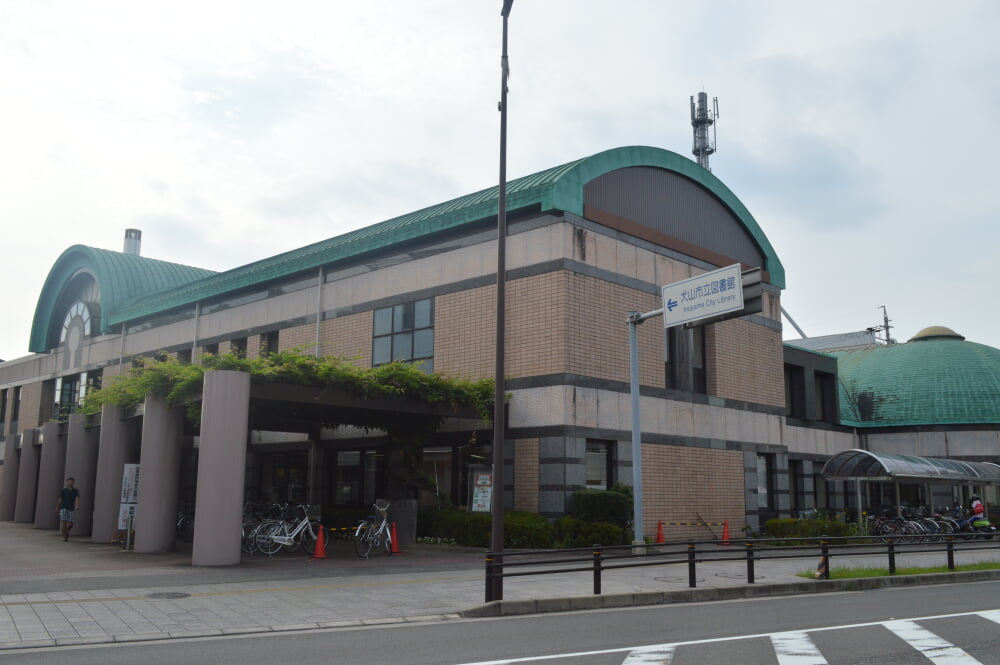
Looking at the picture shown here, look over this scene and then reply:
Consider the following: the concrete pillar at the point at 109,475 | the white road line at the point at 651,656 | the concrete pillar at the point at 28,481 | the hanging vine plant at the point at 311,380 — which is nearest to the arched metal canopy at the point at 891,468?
the hanging vine plant at the point at 311,380

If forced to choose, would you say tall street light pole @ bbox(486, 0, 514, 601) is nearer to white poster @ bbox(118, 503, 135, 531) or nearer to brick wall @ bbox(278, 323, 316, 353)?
white poster @ bbox(118, 503, 135, 531)

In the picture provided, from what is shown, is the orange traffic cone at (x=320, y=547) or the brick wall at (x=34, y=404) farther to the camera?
the brick wall at (x=34, y=404)

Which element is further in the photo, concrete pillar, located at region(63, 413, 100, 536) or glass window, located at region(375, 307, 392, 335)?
concrete pillar, located at region(63, 413, 100, 536)

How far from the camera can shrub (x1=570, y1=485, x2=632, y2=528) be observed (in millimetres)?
21438

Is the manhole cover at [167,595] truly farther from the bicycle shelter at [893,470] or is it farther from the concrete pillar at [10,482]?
the concrete pillar at [10,482]

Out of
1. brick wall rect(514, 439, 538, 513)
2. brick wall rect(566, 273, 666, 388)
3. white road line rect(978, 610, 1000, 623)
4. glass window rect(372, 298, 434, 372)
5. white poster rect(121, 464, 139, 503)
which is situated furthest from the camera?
glass window rect(372, 298, 434, 372)

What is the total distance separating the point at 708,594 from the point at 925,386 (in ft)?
94.9

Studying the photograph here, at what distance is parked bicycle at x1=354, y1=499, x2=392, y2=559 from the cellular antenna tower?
48.1m

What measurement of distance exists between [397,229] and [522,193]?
505 centimetres

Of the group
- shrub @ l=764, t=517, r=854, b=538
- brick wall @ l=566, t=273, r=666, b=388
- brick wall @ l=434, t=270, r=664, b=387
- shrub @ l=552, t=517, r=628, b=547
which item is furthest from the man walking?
shrub @ l=764, t=517, r=854, b=538

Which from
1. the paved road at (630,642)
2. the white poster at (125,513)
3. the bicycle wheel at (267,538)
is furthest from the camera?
the white poster at (125,513)

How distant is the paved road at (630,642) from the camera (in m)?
8.56

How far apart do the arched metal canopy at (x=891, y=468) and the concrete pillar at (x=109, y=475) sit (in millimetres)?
22415

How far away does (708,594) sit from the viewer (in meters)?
14.3
